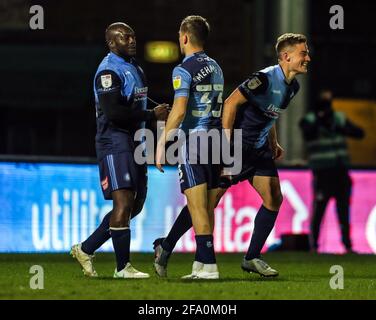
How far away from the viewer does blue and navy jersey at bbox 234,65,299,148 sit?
10773 mm

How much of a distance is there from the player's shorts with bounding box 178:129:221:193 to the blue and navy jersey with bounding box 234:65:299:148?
1.94 feet

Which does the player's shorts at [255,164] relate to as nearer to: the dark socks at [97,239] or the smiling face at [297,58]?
the smiling face at [297,58]

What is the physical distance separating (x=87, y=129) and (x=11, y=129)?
1175 millimetres

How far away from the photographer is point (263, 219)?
11.1m

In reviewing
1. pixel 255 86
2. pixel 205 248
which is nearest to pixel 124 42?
pixel 255 86

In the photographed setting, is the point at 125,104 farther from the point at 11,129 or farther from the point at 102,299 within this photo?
the point at 11,129

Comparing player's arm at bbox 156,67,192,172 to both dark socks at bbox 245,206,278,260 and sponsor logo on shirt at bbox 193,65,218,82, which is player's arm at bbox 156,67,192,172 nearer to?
sponsor logo on shirt at bbox 193,65,218,82

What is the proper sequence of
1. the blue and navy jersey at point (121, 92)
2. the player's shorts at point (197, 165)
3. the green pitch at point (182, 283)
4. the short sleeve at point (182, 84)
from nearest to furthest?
the green pitch at point (182, 283), the short sleeve at point (182, 84), the player's shorts at point (197, 165), the blue and navy jersey at point (121, 92)

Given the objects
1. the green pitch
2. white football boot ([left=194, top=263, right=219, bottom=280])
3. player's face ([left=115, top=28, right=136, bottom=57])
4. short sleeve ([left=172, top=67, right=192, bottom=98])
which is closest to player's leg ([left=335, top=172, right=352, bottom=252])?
the green pitch

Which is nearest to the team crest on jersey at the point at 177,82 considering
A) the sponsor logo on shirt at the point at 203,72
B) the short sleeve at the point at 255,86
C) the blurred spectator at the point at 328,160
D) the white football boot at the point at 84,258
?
the sponsor logo on shirt at the point at 203,72

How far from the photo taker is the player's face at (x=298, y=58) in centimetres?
1085

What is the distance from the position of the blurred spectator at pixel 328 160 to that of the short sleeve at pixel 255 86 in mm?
5746

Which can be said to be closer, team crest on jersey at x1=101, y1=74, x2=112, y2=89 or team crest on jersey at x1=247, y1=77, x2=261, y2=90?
team crest on jersey at x1=101, y1=74, x2=112, y2=89

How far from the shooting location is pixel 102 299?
29.7 feet
